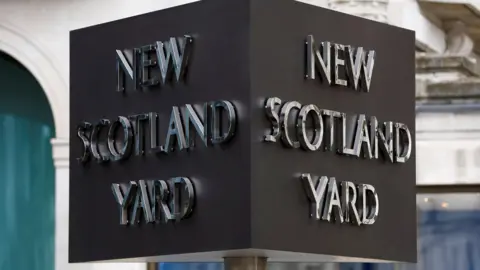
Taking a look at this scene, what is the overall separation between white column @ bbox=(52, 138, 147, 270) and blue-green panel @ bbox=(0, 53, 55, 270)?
0.34 metres

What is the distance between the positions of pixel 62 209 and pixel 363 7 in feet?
9.84

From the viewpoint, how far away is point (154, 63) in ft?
28.6

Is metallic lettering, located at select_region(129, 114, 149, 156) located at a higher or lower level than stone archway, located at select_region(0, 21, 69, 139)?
lower

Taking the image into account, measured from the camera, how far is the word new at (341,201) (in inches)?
332

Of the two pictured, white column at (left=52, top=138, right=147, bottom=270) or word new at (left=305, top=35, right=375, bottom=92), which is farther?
white column at (left=52, top=138, right=147, bottom=270)

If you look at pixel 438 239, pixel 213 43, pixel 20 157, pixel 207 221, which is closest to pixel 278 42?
pixel 213 43

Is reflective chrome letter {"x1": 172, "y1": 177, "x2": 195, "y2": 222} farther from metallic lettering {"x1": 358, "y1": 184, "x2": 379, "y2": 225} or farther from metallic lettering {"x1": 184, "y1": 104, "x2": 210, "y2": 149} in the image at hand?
metallic lettering {"x1": 358, "y1": 184, "x2": 379, "y2": 225}

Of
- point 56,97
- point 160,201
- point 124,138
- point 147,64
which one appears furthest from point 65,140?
point 160,201

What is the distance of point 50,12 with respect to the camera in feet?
43.0

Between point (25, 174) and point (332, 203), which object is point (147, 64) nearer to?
point (332, 203)

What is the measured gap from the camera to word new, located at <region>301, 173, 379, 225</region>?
332 inches

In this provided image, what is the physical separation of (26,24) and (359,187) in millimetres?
5089

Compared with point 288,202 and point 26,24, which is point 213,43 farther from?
point 26,24

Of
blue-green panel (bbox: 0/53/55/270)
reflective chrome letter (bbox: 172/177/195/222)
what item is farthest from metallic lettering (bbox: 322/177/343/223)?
blue-green panel (bbox: 0/53/55/270)
